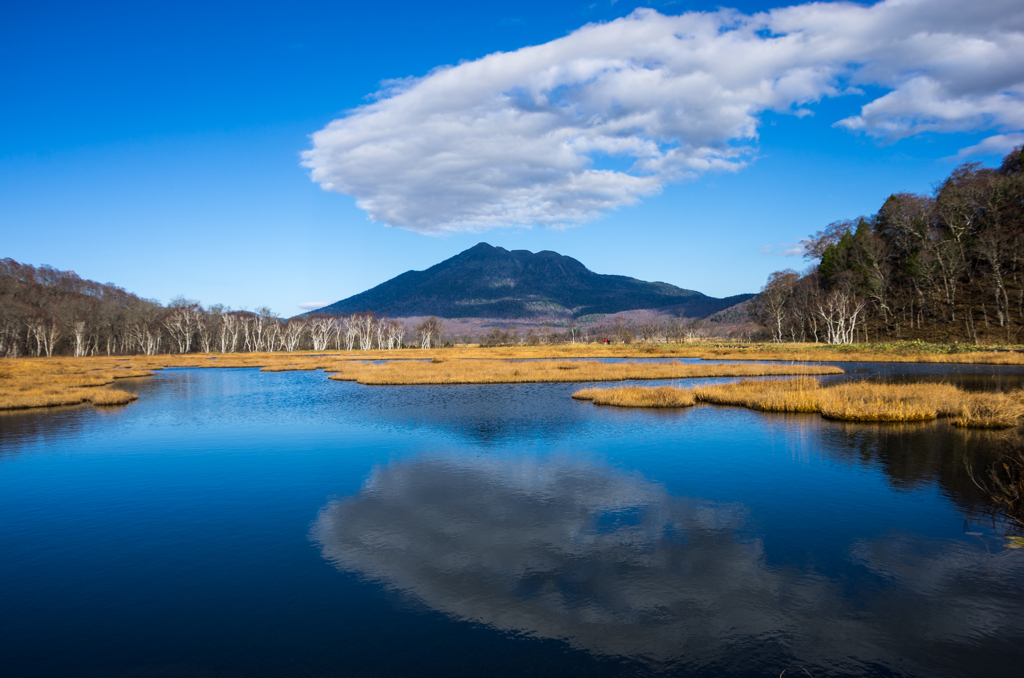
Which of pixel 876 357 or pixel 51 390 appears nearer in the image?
pixel 51 390

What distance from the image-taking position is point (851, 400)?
29.0m

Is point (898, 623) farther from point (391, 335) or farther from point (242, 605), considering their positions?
point (391, 335)

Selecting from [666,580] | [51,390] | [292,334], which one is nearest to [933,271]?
[666,580]

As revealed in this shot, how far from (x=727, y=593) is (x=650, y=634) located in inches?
88.6

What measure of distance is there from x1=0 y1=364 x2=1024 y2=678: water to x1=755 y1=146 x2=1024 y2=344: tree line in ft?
256

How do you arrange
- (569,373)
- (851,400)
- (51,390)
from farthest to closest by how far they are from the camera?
(569,373)
(51,390)
(851,400)

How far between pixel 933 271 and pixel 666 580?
4289 inches

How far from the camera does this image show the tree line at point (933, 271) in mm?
79688

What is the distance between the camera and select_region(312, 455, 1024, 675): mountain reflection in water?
8.19 metres

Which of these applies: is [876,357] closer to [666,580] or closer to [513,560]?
[666,580]

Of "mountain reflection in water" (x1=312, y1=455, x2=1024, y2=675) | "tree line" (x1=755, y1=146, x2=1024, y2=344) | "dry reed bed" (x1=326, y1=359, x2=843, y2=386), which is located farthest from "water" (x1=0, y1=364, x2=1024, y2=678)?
"tree line" (x1=755, y1=146, x2=1024, y2=344)

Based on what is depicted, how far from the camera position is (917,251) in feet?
321

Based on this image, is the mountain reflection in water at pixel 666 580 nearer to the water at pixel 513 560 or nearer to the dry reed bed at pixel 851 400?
the water at pixel 513 560

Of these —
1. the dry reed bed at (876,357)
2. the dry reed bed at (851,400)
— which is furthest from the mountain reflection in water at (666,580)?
the dry reed bed at (876,357)
